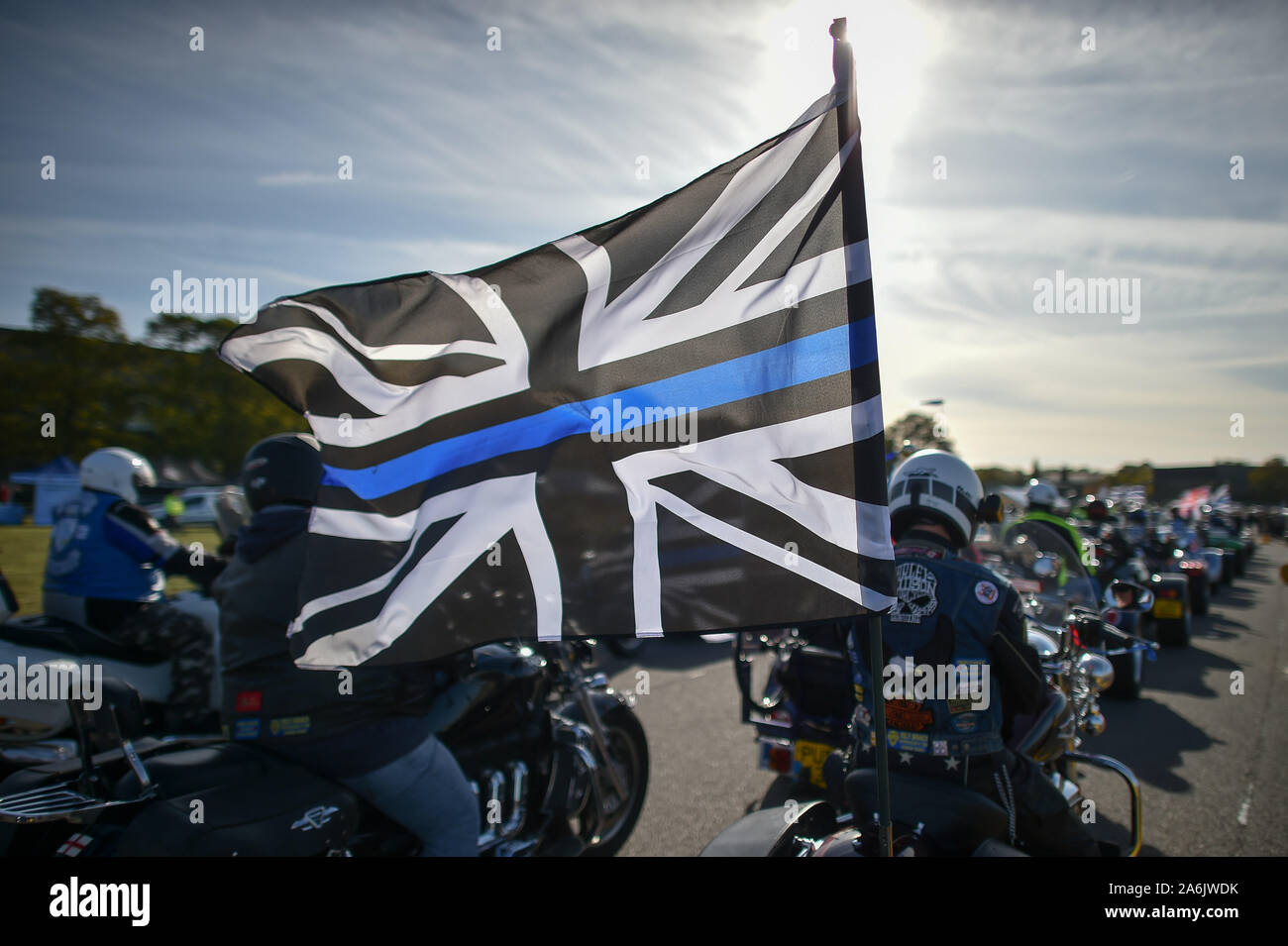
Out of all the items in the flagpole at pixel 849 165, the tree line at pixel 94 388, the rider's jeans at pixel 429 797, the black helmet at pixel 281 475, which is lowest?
the rider's jeans at pixel 429 797

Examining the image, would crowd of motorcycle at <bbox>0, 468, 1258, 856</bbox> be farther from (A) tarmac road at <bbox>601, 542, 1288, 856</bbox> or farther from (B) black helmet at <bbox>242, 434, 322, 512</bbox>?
(B) black helmet at <bbox>242, 434, 322, 512</bbox>

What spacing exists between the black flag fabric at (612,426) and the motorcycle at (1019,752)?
795 millimetres

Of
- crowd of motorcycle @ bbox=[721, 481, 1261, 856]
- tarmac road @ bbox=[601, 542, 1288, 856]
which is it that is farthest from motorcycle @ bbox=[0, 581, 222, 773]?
tarmac road @ bbox=[601, 542, 1288, 856]

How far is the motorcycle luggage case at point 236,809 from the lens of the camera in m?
2.14

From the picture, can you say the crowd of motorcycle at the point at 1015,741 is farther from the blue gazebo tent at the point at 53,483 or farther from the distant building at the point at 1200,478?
the distant building at the point at 1200,478

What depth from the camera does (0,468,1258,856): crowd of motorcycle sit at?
2225 mm

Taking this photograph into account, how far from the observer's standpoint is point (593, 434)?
7.33 feet

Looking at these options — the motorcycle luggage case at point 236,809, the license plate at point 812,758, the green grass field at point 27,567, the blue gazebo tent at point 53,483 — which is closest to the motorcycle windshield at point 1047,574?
the license plate at point 812,758

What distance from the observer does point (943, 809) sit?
7.37ft

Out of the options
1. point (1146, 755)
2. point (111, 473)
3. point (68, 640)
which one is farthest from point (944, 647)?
point (111, 473)

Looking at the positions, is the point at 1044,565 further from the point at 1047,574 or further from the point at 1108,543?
the point at 1108,543

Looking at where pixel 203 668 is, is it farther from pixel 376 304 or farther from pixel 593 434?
pixel 593 434
